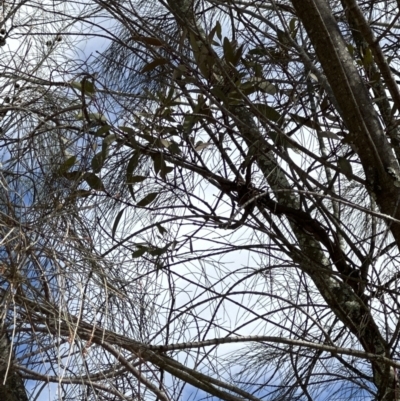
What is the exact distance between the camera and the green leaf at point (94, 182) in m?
1.58

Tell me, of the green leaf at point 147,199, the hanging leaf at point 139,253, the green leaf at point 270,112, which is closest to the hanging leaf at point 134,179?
the green leaf at point 147,199

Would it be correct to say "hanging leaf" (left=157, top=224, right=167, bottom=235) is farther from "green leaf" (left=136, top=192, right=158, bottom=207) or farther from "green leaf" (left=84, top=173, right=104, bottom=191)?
"green leaf" (left=84, top=173, right=104, bottom=191)

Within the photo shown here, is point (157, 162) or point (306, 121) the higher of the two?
point (306, 121)

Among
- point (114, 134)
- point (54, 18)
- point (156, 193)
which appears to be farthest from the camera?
point (54, 18)

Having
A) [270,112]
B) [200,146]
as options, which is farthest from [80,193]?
[270,112]

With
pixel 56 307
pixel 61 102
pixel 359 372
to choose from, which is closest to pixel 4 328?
pixel 56 307

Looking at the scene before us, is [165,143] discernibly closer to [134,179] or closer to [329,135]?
[134,179]

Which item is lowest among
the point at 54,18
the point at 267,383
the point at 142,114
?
the point at 267,383

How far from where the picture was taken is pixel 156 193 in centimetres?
170

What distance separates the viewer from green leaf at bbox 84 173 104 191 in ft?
5.18

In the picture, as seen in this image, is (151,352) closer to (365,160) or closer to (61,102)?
(365,160)

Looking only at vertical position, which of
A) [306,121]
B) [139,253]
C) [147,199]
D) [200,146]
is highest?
[306,121]

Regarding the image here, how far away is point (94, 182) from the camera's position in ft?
5.21

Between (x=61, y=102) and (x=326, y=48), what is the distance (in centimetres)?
67
